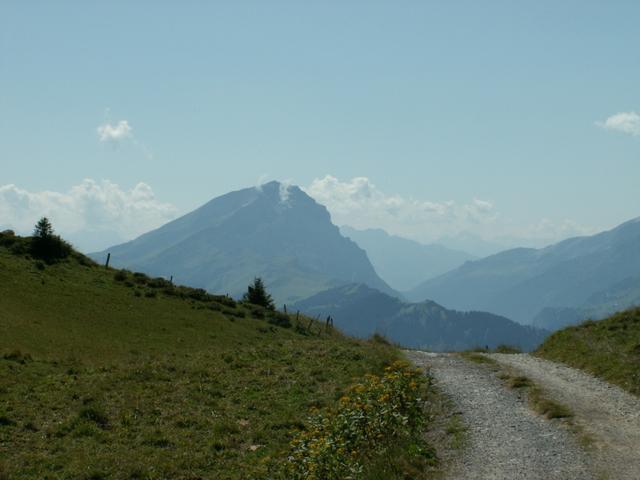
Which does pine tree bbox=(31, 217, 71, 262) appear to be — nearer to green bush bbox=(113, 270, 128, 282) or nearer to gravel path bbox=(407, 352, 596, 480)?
green bush bbox=(113, 270, 128, 282)

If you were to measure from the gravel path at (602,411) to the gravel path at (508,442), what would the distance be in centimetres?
72

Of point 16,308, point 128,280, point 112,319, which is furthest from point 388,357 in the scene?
point 128,280

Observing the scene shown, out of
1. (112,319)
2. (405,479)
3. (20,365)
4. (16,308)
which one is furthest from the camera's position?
(112,319)

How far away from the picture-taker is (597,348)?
31.4 metres

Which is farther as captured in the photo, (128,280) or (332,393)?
(128,280)

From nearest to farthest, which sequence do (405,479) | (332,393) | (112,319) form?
(405,479), (332,393), (112,319)

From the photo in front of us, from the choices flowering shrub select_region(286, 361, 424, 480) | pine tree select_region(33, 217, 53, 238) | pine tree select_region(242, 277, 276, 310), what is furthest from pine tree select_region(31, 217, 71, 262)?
flowering shrub select_region(286, 361, 424, 480)

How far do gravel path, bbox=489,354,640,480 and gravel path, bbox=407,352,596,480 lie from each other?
2.37 feet

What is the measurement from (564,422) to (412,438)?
545cm

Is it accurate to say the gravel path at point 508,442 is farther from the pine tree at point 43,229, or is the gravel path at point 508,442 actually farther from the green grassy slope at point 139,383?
the pine tree at point 43,229

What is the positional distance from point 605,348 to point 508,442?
50.2ft

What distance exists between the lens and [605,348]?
30.8 m

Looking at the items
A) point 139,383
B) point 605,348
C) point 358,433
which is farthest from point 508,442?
point 139,383

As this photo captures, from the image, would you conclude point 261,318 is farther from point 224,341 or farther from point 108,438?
point 108,438
